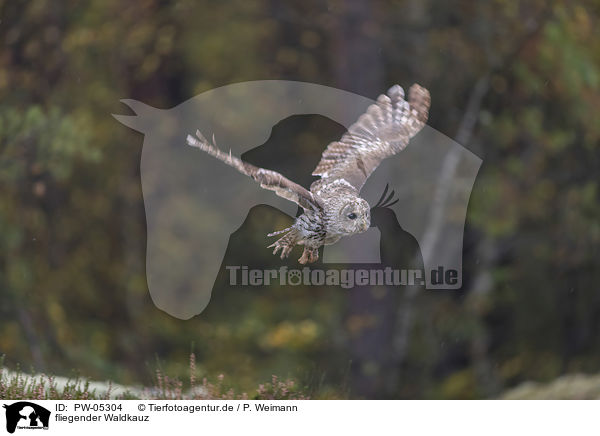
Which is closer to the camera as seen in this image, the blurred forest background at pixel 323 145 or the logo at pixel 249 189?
the blurred forest background at pixel 323 145

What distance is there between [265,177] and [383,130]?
4.62 feet

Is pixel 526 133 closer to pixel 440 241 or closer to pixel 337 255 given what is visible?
pixel 440 241

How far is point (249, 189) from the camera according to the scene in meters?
9.95

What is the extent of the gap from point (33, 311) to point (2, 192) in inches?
55.8

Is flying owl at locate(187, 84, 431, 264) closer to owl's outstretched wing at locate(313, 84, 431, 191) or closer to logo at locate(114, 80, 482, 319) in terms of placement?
owl's outstretched wing at locate(313, 84, 431, 191)

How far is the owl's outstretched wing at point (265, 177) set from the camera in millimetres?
3643

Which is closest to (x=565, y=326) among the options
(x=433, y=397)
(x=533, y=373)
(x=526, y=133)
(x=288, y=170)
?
(x=533, y=373)

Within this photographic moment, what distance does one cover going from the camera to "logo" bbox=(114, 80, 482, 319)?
34.1ft

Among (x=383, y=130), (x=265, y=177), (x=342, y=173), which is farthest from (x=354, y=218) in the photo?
(x=383, y=130)

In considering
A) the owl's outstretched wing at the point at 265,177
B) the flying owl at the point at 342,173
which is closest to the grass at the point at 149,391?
the flying owl at the point at 342,173

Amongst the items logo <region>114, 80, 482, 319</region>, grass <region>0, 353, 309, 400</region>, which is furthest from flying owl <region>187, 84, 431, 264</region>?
logo <region>114, 80, 482, 319</region>
